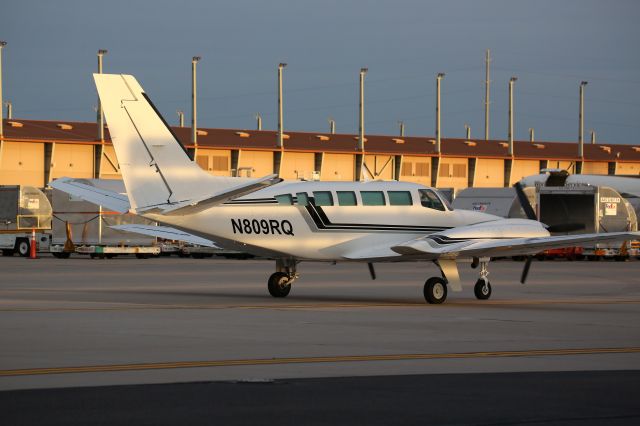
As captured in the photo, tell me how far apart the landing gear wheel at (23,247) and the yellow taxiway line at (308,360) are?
46.9 m

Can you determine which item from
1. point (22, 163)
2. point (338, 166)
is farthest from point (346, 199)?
point (338, 166)

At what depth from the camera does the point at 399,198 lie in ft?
93.9

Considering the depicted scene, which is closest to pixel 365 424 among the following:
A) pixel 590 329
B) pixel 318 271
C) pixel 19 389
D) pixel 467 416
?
pixel 467 416

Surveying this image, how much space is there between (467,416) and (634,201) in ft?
179

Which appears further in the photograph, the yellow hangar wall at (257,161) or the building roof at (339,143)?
the yellow hangar wall at (257,161)

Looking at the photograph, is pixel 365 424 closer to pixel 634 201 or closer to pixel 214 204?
pixel 214 204

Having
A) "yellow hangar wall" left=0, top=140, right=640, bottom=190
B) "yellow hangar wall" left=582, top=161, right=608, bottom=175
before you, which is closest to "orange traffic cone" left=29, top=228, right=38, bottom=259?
"yellow hangar wall" left=0, top=140, right=640, bottom=190

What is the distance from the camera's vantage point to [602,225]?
56.9 meters

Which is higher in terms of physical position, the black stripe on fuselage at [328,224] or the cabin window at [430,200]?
the cabin window at [430,200]

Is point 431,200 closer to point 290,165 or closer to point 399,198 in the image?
point 399,198

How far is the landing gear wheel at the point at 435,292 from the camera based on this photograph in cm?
2744

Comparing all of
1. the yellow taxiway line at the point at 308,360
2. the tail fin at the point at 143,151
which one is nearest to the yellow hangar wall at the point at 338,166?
the tail fin at the point at 143,151

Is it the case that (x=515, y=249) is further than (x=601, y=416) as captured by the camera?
Yes

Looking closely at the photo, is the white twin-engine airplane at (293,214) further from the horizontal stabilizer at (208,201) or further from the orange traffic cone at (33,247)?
the orange traffic cone at (33,247)
